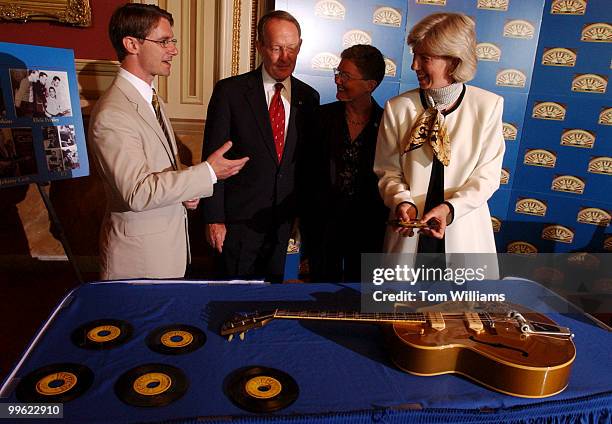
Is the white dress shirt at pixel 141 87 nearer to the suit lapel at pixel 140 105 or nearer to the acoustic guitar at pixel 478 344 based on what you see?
the suit lapel at pixel 140 105

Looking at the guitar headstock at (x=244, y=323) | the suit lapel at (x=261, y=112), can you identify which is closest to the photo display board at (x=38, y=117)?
the suit lapel at (x=261, y=112)

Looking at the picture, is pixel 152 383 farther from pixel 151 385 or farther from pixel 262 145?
pixel 262 145

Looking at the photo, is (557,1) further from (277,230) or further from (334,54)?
(277,230)

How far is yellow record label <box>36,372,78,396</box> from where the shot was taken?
1.08 meters

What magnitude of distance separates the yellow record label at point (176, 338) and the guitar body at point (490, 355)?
1.84 feet

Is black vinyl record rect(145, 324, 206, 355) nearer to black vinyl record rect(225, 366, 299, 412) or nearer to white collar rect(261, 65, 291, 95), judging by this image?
black vinyl record rect(225, 366, 299, 412)

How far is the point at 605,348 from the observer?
1.41 m

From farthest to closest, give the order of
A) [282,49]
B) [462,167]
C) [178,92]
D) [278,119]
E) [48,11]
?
[178,92], [48,11], [278,119], [282,49], [462,167]

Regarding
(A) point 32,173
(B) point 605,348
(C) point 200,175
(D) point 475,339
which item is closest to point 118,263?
(C) point 200,175

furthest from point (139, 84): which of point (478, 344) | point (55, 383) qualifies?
point (478, 344)

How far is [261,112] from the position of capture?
7.85ft

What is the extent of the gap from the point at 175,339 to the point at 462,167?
4.43ft

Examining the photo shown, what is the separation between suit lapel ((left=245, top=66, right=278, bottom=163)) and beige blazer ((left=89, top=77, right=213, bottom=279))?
47cm

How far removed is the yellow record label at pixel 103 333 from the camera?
1.30m
